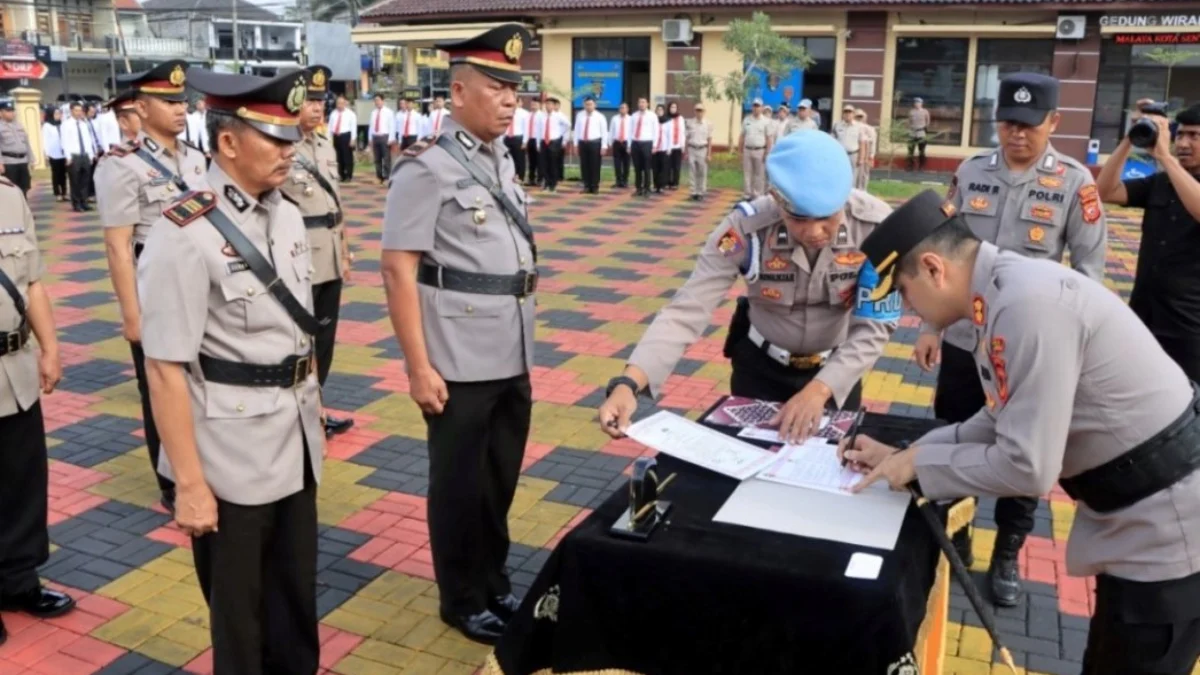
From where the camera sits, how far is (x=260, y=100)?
2395mm

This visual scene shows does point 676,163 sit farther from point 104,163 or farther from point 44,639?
point 44,639

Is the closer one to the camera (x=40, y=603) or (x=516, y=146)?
(x=40, y=603)

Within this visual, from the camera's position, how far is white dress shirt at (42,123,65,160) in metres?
15.2

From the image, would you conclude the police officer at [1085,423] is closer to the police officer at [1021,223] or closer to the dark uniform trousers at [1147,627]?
the dark uniform trousers at [1147,627]

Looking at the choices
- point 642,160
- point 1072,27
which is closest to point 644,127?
point 642,160

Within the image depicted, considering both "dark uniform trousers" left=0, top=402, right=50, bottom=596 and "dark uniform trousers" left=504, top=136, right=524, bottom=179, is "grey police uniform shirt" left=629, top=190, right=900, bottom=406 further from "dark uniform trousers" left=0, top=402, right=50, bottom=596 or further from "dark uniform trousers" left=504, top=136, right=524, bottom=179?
"dark uniform trousers" left=504, top=136, right=524, bottom=179

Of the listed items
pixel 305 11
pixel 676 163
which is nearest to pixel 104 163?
pixel 676 163

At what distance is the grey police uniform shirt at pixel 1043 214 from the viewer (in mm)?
3510

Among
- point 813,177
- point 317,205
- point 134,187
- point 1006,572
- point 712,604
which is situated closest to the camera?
point 712,604

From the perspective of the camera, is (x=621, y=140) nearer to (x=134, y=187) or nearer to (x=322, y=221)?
(x=322, y=221)

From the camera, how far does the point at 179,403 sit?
7.82ft

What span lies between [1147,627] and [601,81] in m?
23.7

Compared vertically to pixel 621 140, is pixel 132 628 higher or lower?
lower

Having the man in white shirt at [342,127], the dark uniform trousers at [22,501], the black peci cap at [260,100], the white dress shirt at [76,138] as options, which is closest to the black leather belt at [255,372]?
the black peci cap at [260,100]
